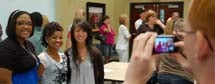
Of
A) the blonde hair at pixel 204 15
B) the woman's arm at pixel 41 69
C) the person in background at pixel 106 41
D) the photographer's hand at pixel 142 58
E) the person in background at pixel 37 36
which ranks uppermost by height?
the blonde hair at pixel 204 15

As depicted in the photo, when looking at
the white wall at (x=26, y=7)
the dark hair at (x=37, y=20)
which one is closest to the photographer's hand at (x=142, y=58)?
the dark hair at (x=37, y=20)

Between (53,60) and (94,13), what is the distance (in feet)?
20.4

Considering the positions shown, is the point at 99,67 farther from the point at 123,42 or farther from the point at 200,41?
the point at 123,42

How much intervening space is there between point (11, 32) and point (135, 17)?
7991mm

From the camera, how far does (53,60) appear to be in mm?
2965

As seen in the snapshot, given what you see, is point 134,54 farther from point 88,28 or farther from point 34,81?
point 88,28

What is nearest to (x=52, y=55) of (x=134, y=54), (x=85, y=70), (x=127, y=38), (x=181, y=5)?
(x=85, y=70)

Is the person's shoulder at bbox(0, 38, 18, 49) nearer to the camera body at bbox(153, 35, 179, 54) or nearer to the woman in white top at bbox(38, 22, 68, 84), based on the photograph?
the woman in white top at bbox(38, 22, 68, 84)

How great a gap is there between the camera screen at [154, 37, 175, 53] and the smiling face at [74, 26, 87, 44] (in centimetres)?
241

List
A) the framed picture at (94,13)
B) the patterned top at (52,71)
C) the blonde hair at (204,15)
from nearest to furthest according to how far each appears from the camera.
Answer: the blonde hair at (204,15) < the patterned top at (52,71) < the framed picture at (94,13)

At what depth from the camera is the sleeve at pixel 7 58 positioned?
2.54m

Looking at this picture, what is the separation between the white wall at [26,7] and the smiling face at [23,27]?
8.93ft

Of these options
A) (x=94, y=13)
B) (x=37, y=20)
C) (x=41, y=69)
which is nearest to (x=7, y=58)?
(x=41, y=69)

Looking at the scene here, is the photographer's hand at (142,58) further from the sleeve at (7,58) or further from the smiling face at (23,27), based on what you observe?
the smiling face at (23,27)
